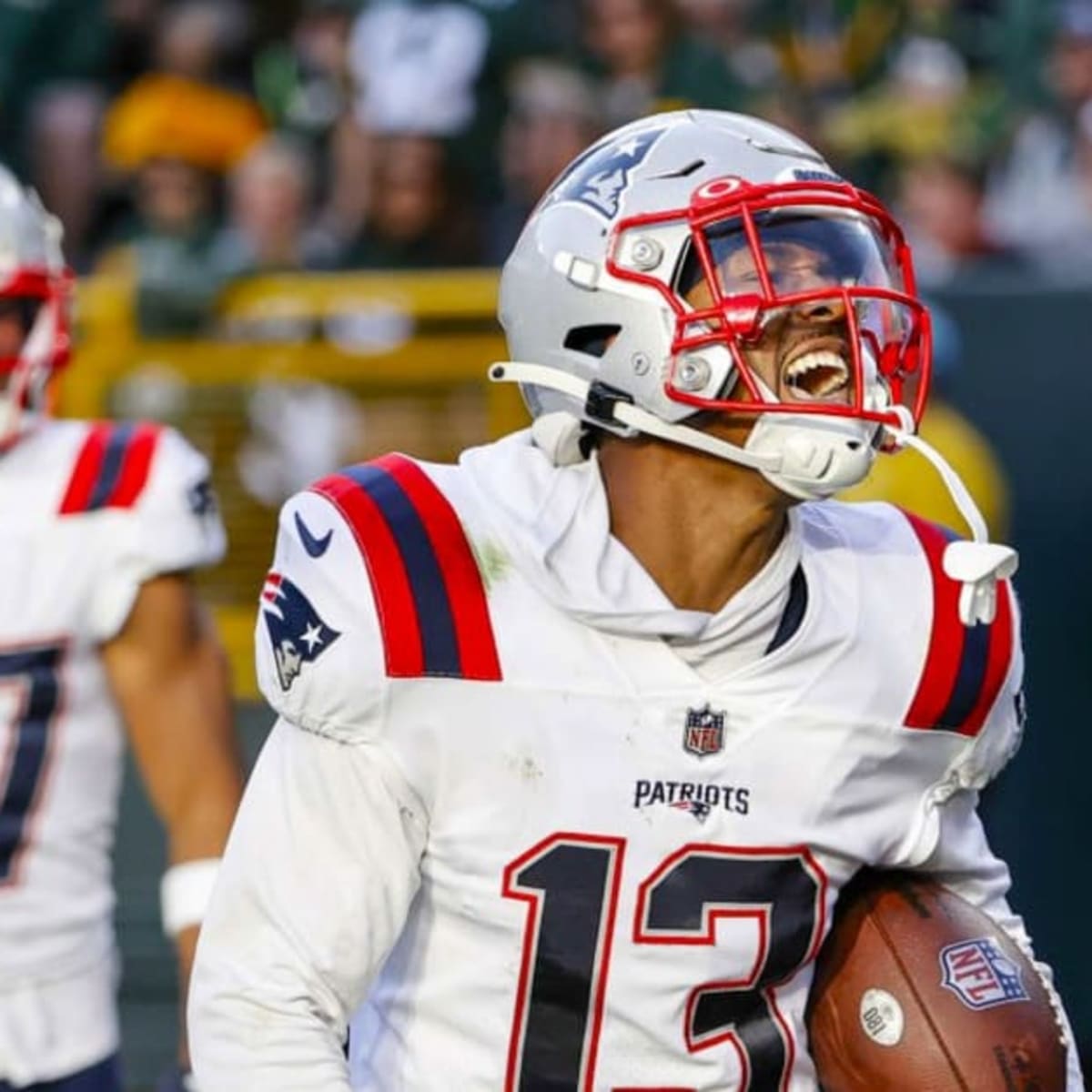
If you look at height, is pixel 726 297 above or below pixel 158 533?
above

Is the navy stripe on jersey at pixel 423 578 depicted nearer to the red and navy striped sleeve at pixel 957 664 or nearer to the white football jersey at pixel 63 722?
the red and navy striped sleeve at pixel 957 664

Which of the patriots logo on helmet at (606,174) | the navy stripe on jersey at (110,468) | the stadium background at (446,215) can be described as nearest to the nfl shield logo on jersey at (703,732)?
the patriots logo on helmet at (606,174)

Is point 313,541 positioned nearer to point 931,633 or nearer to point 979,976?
point 931,633

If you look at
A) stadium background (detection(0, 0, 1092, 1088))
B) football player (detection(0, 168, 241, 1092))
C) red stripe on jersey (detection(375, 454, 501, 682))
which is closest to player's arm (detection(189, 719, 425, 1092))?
red stripe on jersey (detection(375, 454, 501, 682))

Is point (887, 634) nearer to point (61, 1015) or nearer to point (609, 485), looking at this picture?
point (609, 485)

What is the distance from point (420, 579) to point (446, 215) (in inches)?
170

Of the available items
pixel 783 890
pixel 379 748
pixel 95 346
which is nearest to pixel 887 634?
pixel 783 890

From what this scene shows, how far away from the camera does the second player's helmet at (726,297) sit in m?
2.61

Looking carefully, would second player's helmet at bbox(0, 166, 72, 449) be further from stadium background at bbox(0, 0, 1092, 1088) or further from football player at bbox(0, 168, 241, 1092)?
stadium background at bbox(0, 0, 1092, 1088)

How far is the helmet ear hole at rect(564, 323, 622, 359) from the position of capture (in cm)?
273

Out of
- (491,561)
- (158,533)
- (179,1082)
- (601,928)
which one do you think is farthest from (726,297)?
(179,1082)

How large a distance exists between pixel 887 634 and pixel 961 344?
11.7ft

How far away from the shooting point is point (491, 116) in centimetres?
732

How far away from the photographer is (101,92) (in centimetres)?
800
